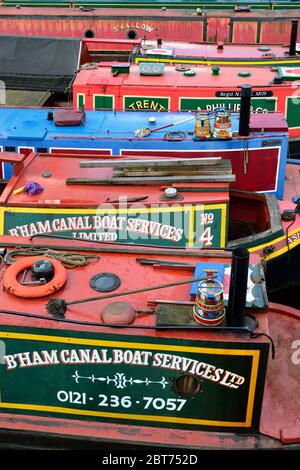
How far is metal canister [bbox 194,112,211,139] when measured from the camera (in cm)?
952

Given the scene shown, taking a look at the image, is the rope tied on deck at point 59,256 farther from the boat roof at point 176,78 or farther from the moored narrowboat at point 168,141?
the boat roof at point 176,78

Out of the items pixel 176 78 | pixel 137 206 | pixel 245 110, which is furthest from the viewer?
pixel 176 78

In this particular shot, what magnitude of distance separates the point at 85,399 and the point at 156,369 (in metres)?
0.85

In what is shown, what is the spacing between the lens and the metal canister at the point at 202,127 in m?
9.52

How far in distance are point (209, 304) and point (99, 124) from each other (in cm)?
610

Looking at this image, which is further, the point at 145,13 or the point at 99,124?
the point at 145,13

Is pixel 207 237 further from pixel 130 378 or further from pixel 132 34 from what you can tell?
pixel 132 34

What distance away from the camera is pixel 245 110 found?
368 inches

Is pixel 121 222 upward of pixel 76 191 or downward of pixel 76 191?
downward

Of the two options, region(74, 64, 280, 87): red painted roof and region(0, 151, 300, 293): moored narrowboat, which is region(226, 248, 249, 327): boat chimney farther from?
region(74, 64, 280, 87): red painted roof

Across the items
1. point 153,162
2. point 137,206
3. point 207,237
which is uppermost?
point 153,162

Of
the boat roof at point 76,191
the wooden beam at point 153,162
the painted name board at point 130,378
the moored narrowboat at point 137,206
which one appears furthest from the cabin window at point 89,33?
the painted name board at point 130,378

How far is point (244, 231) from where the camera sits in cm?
995

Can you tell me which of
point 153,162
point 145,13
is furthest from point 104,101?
point 145,13
